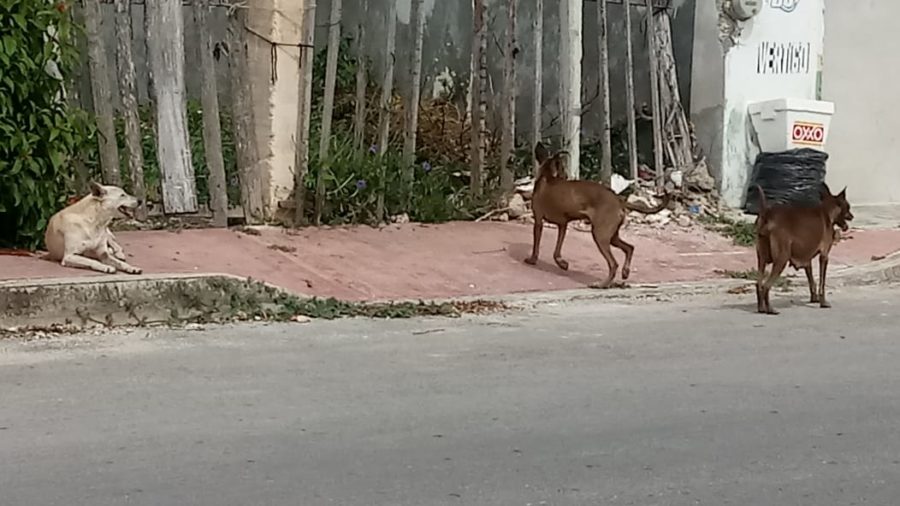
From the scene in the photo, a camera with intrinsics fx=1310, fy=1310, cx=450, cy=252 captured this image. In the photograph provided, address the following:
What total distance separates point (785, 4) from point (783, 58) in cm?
61

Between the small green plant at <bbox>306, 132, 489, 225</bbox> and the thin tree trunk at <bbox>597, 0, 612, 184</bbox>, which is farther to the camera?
the thin tree trunk at <bbox>597, 0, 612, 184</bbox>

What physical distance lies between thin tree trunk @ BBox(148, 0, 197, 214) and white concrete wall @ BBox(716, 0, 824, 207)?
21.0 ft

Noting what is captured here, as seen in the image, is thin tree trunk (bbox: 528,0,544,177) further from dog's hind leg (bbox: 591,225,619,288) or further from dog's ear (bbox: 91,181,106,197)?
dog's ear (bbox: 91,181,106,197)

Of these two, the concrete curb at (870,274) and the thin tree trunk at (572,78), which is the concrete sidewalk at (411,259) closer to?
the concrete curb at (870,274)

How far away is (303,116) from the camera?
11969 mm

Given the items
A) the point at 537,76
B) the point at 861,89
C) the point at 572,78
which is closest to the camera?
the point at 537,76

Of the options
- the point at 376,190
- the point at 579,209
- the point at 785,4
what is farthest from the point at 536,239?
the point at 785,4

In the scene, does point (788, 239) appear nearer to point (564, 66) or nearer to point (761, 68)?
point (564, 66)

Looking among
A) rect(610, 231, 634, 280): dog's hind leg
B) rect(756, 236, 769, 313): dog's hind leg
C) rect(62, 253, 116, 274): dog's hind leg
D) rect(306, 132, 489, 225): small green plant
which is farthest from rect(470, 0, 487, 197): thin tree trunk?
rect(62, 253, 116, 274): dog's hind leg

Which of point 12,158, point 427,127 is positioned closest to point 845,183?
point 427,127

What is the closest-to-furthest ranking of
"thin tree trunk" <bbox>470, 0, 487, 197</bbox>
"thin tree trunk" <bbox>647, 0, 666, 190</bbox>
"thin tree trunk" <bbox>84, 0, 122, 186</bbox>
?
"thin tree trunk" <bbox>84, 0, 122, 186</bbox> < "thin tree trunk" <bbox>470, 0, 487, 197</bbox> < "thin tree trunk" <bbox>647, 0, 666, 190</bbox>

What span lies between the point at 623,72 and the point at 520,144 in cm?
163

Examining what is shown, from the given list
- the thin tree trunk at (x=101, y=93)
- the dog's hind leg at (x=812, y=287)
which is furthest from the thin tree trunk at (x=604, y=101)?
the thin tree trunk at (x=101, y=93)

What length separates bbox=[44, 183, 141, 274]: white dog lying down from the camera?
948 cm
